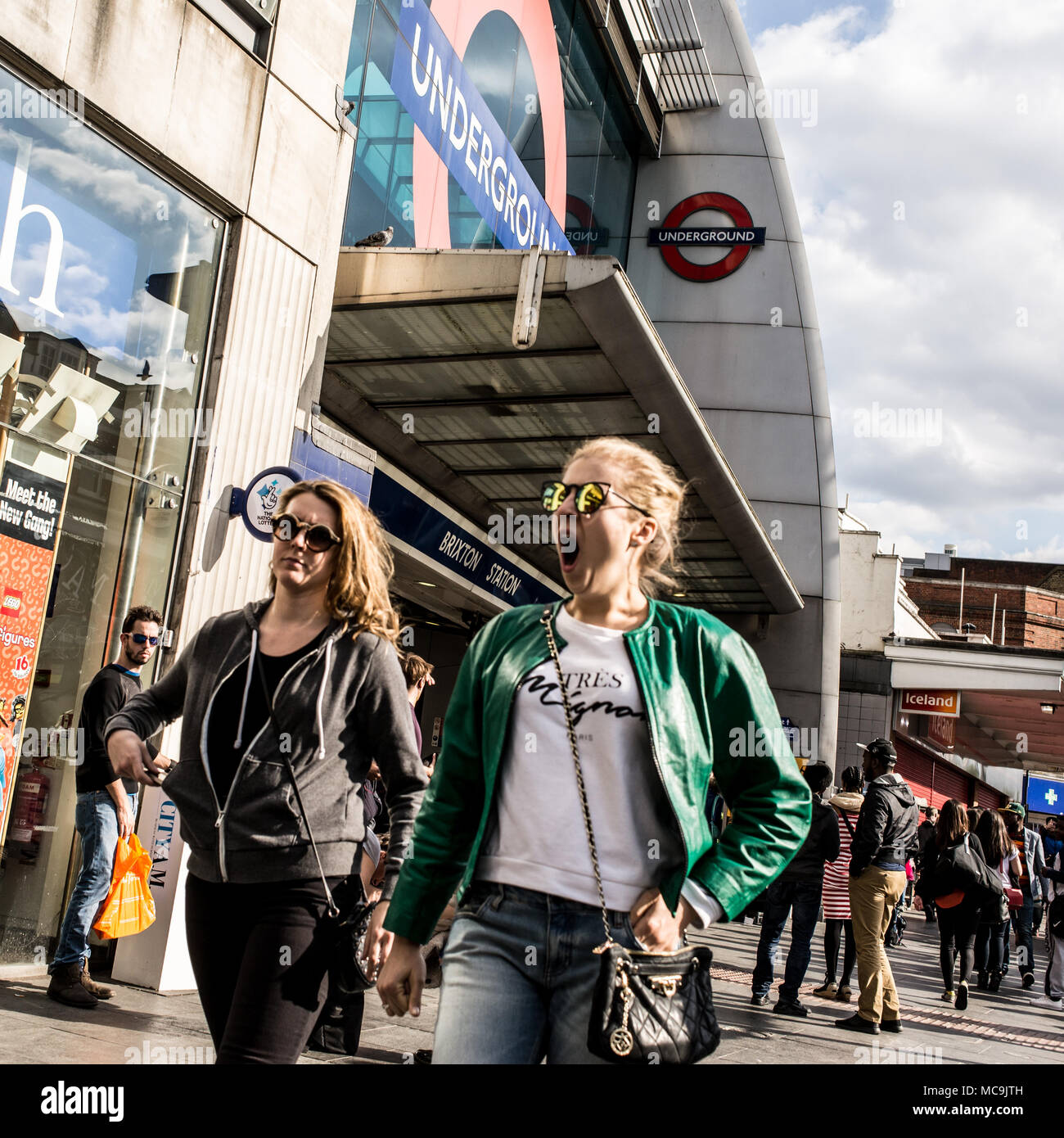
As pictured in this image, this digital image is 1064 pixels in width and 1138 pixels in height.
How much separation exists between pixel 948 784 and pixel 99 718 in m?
→ 33.4

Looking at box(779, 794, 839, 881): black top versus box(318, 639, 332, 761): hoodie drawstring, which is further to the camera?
box(779, 794, 839, 881): black top

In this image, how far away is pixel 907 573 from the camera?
69375 millimetres

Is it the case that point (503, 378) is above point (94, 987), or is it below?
→ above

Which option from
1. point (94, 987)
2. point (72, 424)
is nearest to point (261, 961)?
point (94, 987)

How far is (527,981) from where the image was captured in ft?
6.87

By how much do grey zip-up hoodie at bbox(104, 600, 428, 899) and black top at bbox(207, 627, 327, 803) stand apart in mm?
14

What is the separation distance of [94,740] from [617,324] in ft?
17.8

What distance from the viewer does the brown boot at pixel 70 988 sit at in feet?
18.0

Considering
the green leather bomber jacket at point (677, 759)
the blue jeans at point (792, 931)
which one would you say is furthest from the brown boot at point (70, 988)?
the blue jeans at point (792, 931)

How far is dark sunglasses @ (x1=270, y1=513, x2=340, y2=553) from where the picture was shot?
110 inches

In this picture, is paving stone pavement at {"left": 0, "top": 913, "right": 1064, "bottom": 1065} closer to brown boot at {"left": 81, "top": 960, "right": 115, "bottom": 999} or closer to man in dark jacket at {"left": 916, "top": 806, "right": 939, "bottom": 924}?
brown boot at {"left": 81, "top": 960, "right": 115, "bottom": 999}

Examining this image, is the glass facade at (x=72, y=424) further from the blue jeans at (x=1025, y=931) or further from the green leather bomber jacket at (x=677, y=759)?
the blue jeans at (x=1025, y=931)

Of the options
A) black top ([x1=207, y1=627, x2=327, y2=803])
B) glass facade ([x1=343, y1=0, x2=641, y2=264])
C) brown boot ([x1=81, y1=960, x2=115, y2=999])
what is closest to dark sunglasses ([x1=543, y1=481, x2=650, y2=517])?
black top ([x1=207, y1=627, x2=327, y2=803])

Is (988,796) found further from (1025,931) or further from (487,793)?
(487,793)
